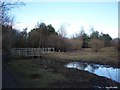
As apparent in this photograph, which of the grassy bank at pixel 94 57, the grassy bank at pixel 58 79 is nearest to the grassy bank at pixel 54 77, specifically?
the grassy bank at pixel 58 79

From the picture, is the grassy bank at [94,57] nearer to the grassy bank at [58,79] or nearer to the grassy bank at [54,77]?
the grassy bank at [54,77]

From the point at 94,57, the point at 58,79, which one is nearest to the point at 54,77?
the point at 58,79

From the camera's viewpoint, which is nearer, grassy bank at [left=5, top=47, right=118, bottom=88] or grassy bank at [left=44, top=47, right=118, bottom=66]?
grassy bank at [left=5, top=47, right=118, bottom=88]

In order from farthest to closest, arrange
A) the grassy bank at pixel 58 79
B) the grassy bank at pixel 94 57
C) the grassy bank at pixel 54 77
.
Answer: the grassy bank at pixel 94 57 < the grassy bank at pixel 54 77 < the grassy bank at pixel 58 79

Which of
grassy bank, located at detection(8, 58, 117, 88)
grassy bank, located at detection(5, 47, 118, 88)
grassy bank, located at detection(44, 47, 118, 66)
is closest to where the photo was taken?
grassy bank, located at detection(8, 58, 117, 88)

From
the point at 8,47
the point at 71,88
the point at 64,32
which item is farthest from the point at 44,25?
the point at 71,88

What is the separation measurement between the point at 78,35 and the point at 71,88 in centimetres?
6303

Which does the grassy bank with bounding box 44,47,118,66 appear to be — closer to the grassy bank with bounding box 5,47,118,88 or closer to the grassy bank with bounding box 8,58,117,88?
the grassy bank with bounding box 5,47,118,88

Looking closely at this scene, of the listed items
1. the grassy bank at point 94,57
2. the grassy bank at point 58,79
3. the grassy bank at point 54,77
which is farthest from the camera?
the grassy bank at point 94,57

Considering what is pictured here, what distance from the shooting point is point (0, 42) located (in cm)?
3403

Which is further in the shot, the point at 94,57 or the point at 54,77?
the point at 94,57

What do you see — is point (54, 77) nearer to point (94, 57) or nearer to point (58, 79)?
point (58, 79)

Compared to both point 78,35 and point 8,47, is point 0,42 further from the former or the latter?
point 78,35

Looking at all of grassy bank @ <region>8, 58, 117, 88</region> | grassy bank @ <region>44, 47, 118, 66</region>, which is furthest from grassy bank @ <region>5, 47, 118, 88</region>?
grassy bank @ <region>44, 47, 118, 66</region>
